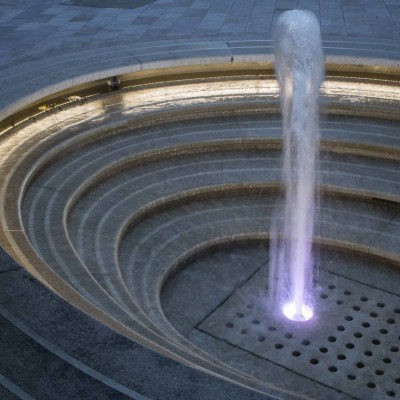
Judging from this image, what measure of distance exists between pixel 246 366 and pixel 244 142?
410cm

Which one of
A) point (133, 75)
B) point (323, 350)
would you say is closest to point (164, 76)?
point (133, 75)

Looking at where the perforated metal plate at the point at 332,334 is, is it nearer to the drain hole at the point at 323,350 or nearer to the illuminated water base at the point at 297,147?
the drain hole at the point at 323,350

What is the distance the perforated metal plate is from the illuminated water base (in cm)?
49

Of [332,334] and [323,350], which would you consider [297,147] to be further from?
[323,350]

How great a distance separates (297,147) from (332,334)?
2783 millimetres

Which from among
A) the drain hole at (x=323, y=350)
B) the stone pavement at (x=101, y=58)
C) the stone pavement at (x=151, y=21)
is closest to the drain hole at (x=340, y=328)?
the drain hole at (x=323, y=350)

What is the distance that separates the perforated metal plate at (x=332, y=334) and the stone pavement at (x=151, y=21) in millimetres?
5717

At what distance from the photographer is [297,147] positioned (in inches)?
350

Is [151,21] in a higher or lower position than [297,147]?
higher

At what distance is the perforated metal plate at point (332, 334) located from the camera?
6.63 m

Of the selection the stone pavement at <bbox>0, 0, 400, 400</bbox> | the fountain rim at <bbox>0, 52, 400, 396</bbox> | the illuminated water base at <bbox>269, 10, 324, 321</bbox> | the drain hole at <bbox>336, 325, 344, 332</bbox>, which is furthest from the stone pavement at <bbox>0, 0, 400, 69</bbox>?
the drain hole at <bbox>336, 325, 344, 332</bbox>

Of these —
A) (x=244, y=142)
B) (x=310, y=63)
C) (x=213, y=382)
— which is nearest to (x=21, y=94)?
(x=244, y=142)

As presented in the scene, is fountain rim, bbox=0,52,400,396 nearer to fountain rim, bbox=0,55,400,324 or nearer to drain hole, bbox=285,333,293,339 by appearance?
fountain rim, bbox=0,55,400,324

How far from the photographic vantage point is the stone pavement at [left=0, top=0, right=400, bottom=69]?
1178cm
